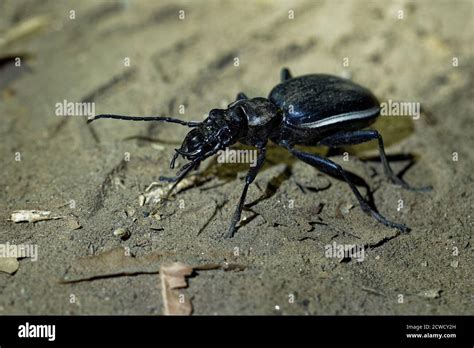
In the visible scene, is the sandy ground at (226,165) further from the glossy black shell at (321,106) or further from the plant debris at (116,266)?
the glossy black shell at (321,106)

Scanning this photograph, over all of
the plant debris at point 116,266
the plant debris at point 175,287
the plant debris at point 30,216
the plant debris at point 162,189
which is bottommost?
the plant debris at point 175,287

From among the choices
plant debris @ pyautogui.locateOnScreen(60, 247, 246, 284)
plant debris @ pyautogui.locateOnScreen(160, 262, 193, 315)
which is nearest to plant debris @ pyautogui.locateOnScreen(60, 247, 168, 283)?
plant debris @ pyautogui.locateOnScreen(60, 247, 246, 284)

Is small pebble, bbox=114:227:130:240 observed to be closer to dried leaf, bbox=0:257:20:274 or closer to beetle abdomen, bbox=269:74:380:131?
dried leaf, bbox=0:257:20:274

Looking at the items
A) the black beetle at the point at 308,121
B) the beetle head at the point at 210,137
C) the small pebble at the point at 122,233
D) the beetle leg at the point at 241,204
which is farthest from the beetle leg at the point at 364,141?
the small pebble at the point at 122,233

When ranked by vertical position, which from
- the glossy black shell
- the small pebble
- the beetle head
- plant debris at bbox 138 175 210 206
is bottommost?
the small pebble

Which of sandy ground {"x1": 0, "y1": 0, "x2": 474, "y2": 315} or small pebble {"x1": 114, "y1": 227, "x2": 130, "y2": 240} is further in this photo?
small pebble {"x1": 114, "y1": 227, "x2": 130, "y2": 240}
